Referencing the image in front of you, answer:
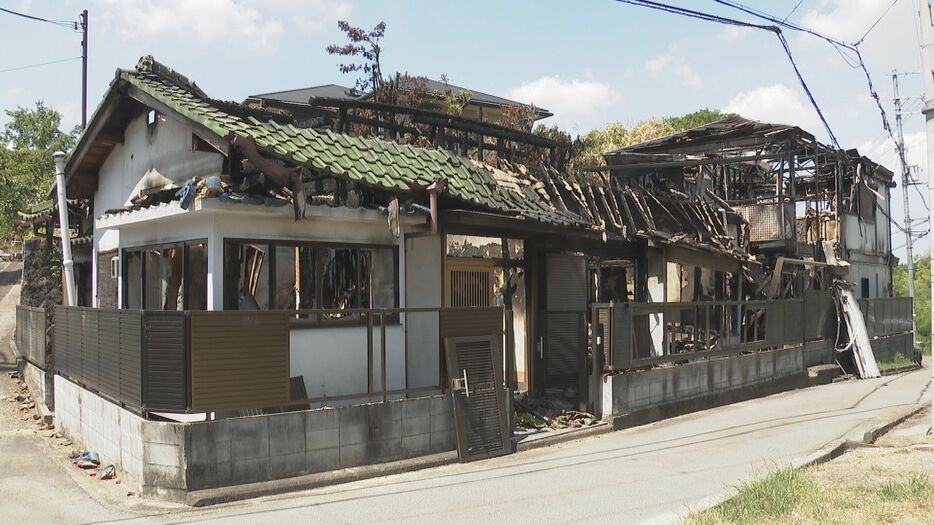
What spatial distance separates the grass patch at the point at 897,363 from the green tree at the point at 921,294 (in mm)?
12889

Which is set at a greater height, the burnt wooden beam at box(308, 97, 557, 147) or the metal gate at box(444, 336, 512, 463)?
the burnt wooden beam at box(308, 97, 557, 147)

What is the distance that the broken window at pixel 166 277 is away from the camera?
10719mm

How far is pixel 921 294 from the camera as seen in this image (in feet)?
192

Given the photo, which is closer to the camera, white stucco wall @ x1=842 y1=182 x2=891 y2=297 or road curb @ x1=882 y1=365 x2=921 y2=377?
road curb @ x1=882 y1=365 x2=921 y2=377

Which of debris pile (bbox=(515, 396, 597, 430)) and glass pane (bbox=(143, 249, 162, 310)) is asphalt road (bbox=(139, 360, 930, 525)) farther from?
glass pane (bbox=(143, 249, 162, 310))

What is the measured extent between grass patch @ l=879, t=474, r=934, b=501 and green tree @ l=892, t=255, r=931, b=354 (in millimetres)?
36256

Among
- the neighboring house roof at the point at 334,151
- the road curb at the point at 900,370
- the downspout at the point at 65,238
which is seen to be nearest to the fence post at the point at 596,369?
the neighboring house roof at the point at 334,151

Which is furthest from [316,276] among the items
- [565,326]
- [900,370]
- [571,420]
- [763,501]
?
[900,370]

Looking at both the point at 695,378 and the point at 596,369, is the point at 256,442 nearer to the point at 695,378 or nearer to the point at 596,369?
the point at 596,369

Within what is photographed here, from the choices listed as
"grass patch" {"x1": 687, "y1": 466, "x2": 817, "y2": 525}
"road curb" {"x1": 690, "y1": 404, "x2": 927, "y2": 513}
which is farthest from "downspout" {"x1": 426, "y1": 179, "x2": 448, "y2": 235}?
"grass patch" {"x1": 687, "y1": 466, "x2": 817, "y2": 525}

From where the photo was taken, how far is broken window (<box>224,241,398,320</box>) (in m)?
10.1

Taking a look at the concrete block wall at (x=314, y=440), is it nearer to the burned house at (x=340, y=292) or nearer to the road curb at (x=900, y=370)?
the burned house at (x=340, y=292)

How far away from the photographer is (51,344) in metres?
14.5

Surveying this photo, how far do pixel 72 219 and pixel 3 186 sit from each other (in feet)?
18.9
